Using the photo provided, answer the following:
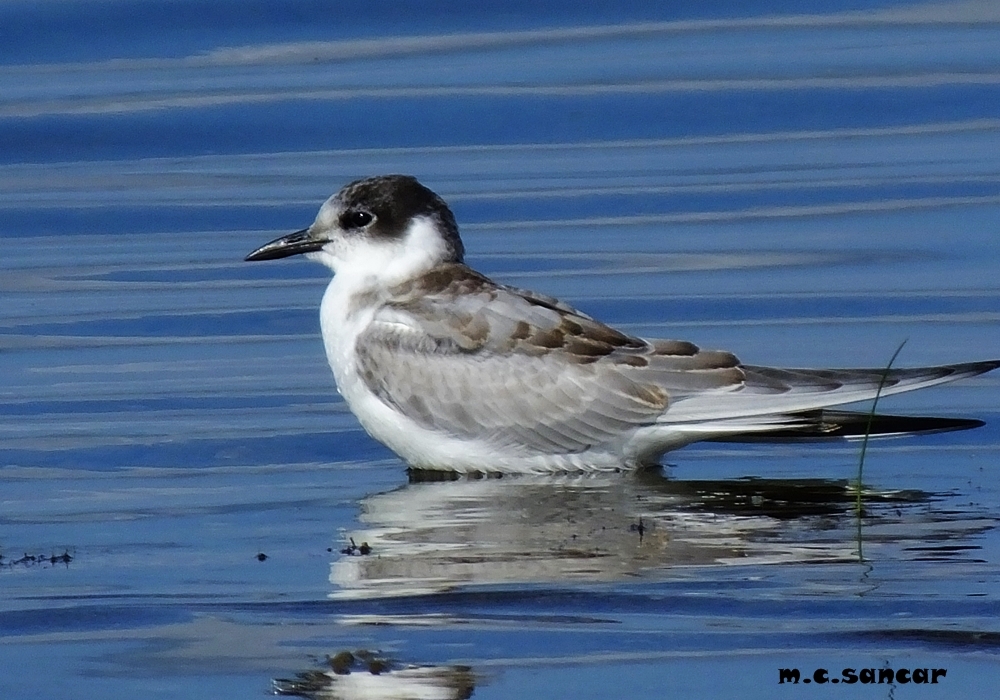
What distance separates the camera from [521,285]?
12.7 meters

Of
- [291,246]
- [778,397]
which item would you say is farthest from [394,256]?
[778,397]

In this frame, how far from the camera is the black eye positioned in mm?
9805

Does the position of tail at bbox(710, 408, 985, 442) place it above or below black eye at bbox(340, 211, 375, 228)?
below

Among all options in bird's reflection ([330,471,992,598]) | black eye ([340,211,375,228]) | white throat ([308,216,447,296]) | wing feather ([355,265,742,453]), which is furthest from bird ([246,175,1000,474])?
black eye ([340,211,375,228])

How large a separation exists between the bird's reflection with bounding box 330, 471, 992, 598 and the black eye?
133 cm

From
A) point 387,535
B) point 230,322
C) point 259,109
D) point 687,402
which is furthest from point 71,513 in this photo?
point 259,109

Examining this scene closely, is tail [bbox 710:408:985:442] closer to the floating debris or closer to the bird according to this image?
the bird

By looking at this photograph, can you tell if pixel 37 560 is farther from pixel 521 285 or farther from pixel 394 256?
pixel 521 285

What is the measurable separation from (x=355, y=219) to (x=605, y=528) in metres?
2.51

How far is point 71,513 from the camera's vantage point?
27.2ft

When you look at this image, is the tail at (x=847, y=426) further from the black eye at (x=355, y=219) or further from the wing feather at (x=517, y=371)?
the black eye at (x=355, y=219)

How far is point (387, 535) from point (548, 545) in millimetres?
601

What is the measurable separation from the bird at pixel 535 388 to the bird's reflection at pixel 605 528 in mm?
176

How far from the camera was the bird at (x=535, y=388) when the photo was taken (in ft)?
29.7
